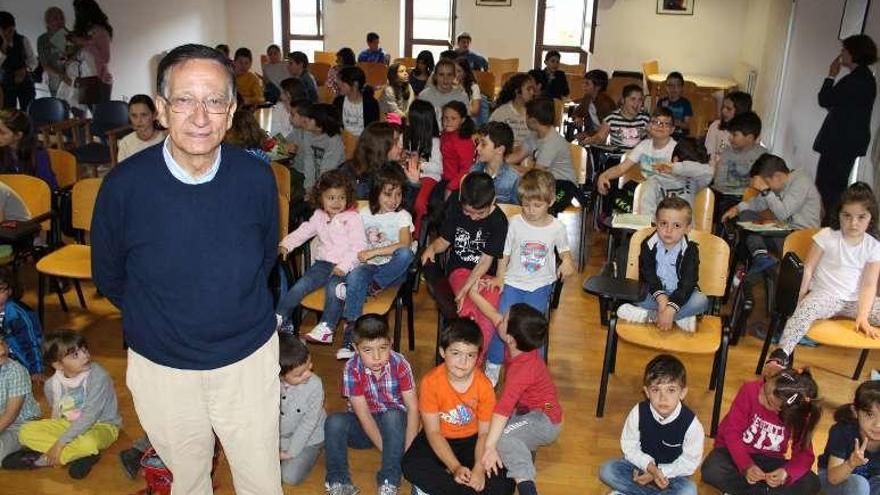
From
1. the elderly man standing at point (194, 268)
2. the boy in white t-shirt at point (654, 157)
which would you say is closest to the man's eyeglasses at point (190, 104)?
the elderly man standing at point (194, 268)

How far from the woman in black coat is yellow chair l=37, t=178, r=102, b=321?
496cm

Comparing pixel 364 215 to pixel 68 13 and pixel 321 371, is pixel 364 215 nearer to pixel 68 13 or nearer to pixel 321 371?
pixel 321 371

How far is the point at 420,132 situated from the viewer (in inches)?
216

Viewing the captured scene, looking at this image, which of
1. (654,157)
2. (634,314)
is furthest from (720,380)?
(654,157)

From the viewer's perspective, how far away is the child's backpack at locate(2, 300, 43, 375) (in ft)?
12.7

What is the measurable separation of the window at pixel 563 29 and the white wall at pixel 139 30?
542cm

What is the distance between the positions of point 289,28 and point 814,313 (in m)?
11.4

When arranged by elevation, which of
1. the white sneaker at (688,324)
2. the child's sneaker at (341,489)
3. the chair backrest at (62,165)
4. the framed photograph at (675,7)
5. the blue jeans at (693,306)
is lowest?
the child's sneaker at (341,489)

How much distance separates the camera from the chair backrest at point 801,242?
4309 mm

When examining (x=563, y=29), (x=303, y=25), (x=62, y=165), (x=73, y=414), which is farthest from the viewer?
(x=303, y=25)

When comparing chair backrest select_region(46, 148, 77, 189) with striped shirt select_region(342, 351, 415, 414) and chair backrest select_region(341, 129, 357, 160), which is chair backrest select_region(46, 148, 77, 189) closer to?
chair backrest select_region(341, 129, 357, 160)

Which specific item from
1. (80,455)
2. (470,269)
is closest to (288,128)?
(470,269)

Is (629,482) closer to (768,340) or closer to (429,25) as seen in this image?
(768,340)

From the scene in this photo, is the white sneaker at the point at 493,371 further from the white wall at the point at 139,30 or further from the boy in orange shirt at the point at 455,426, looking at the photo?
the white wall at the point at 139,30
